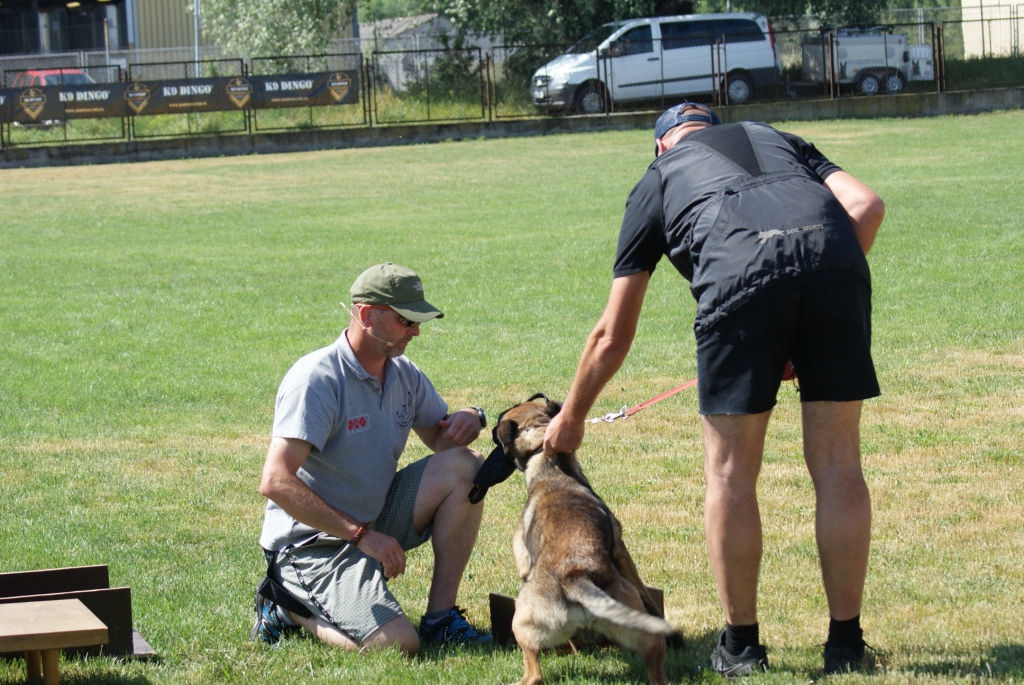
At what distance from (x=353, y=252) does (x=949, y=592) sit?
37.4 ft

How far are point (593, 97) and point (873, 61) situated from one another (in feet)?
23.8

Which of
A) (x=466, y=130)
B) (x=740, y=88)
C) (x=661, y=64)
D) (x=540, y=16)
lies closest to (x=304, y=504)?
(x=466, y=130)

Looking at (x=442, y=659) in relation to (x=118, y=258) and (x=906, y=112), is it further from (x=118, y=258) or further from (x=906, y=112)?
(x=906, y=112)

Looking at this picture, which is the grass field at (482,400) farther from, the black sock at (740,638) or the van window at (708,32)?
the van window at (708,32)

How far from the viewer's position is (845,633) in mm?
3832

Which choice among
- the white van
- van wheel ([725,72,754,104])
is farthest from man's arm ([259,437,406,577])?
van wheel ([725,72,754,104])

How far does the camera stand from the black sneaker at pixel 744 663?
12.7ft

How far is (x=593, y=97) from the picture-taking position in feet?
97.5

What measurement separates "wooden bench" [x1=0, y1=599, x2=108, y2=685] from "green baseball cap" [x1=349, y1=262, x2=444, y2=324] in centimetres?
150

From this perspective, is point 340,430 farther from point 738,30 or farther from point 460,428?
point 738,30

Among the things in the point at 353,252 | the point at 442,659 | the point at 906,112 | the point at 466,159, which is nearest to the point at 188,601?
the point at 442,659

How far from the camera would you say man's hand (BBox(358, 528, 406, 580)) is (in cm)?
444

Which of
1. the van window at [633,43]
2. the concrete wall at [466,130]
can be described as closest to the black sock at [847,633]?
the concrete wall at [466,130]

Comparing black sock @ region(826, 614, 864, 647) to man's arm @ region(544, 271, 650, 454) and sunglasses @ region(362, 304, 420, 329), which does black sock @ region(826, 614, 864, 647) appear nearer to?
man's arm @ region(544, 271, 650, 454)
